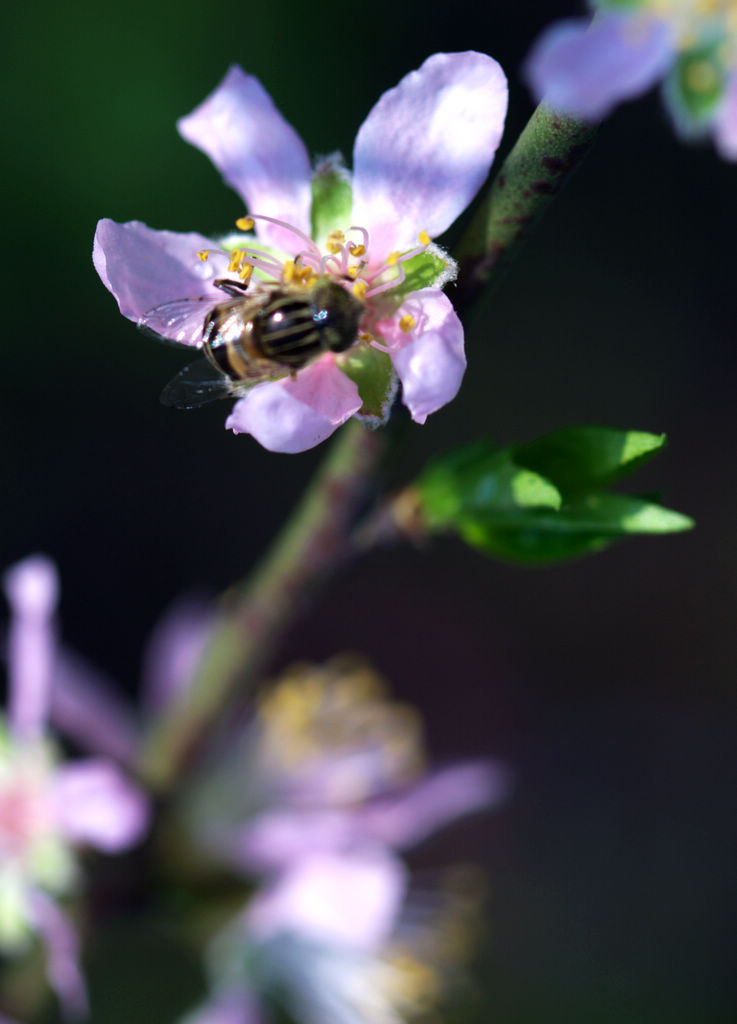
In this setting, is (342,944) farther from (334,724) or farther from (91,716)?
(91,716)

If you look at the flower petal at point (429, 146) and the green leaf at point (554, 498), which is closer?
the flower petal at point (429, 146)

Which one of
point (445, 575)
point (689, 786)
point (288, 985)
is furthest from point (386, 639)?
point (288, 985)

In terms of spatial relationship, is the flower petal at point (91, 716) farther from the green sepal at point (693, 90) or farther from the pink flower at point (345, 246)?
the green sepal at point (693, 90)

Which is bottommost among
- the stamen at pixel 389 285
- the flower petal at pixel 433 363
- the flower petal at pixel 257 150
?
the flower petal at pixel 433 363

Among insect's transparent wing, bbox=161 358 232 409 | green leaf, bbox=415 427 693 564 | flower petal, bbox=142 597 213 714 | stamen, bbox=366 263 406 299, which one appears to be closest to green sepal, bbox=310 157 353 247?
stamen, bbox=366 263 406 299

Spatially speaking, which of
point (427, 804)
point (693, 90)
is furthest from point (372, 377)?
point (427, 804)

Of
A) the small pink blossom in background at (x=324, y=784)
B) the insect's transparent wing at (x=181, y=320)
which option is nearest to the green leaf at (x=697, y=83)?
the insect's transparent wing at (x=181, y=320)

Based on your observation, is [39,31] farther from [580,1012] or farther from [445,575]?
[580,1012]
